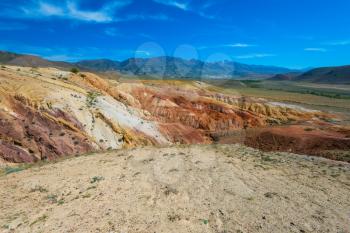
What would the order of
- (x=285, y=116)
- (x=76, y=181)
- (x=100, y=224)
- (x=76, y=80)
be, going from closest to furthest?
(x=100, y=224) < (x=76, y=181) < (x=76, y=80) < (x=285, y=116)

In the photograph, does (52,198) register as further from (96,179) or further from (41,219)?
(96,179)

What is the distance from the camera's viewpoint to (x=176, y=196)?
14.9 m

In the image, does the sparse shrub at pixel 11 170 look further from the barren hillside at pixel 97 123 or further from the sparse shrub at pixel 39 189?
the sparse shrub at pixel 39 189

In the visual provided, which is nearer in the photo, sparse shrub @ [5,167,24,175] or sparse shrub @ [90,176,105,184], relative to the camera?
sparse shrub @ [90,176,105,184]

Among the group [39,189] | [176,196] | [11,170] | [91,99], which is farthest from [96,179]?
[91,99]

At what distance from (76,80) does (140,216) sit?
119 feet

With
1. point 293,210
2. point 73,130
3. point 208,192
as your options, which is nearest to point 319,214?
point 293,210

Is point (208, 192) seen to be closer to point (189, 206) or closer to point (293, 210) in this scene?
point (189, 206)

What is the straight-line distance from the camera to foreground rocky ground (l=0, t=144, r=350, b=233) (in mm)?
12359

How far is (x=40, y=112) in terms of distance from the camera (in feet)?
94.3

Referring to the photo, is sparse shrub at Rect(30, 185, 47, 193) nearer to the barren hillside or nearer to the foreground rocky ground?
the foreground rocky ground

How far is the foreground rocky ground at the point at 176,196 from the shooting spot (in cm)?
1236

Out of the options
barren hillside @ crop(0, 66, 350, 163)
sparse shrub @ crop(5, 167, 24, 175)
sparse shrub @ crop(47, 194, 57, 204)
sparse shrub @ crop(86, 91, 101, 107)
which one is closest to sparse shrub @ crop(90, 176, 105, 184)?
sparse shrub @ crop(47, 194, 57, 204)

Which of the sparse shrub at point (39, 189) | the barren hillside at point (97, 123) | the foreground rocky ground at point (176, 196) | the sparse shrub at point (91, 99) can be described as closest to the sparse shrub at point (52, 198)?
the foreground rocky ground at point (176, 196)
